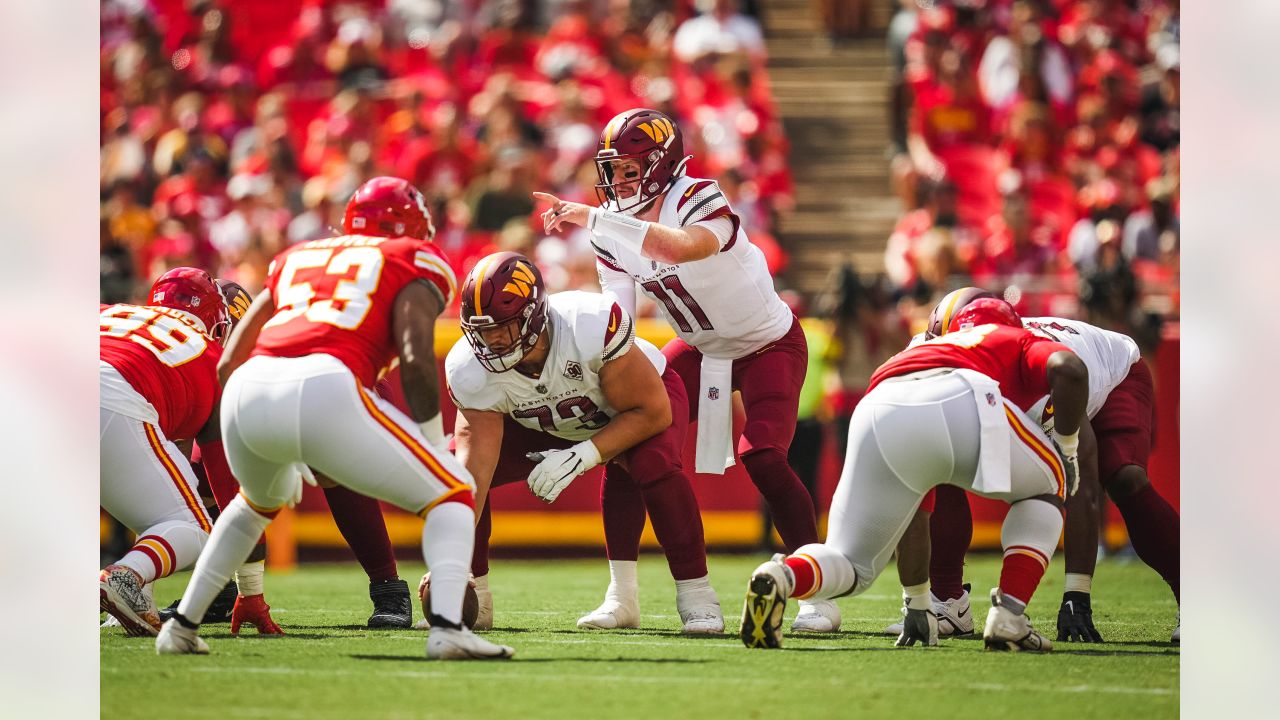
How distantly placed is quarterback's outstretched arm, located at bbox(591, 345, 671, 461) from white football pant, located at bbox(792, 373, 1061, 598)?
733mm

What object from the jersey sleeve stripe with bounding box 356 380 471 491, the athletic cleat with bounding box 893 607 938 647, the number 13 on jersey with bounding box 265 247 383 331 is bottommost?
the athletic cleat with bounding box 893 607 938 647

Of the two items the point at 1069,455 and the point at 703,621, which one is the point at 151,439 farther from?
the point at 1069,455

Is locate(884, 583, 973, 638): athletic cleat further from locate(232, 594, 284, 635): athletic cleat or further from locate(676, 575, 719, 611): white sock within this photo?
locate(232, 594, 284, 635): athletic cleat

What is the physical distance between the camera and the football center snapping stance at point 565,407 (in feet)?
16.3

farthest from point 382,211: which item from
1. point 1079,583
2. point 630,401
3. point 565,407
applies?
point 1079,583

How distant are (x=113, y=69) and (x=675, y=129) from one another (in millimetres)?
9381

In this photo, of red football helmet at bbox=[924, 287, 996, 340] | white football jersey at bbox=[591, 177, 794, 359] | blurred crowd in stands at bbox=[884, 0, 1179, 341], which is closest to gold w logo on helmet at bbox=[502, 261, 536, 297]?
white football jersey at bbox=[591, 177, 794, 359]

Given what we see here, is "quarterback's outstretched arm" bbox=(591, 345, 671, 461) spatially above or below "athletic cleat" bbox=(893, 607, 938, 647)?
above

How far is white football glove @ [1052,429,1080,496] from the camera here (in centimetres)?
485

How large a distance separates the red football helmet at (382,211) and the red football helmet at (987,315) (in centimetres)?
183

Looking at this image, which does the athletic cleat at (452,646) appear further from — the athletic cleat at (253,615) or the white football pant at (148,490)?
the white football pant at (148,490)

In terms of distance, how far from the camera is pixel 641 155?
575 centimetres
